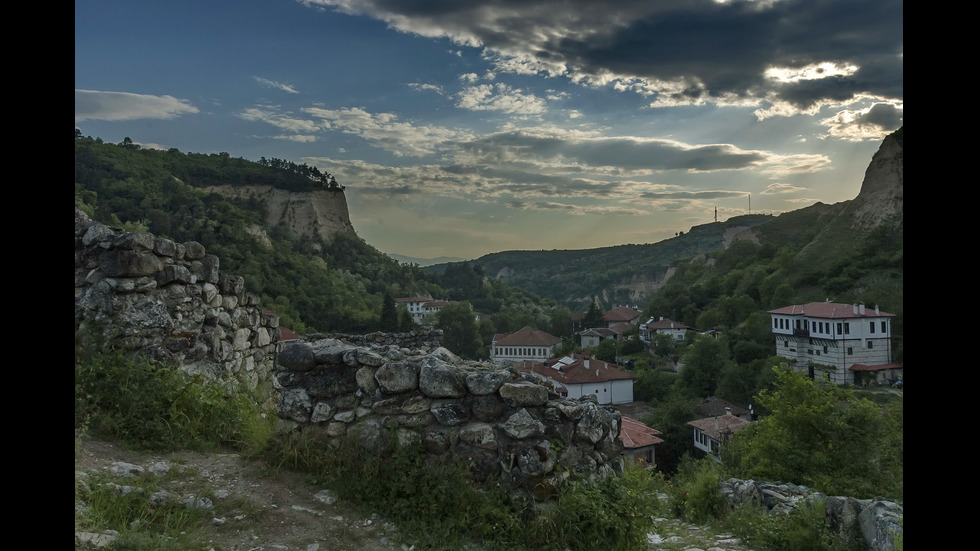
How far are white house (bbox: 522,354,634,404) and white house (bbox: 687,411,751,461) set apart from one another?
8228 mm

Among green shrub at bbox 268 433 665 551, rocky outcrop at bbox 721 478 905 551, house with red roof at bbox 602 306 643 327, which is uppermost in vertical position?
green shrub at bbox 268 433 665 551

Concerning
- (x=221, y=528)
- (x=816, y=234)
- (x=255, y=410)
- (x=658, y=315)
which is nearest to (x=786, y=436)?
(x=255, y=410)

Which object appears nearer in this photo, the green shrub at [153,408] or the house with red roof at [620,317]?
the green shrub at [153,408]

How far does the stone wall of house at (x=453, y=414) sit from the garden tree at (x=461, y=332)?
167 feet

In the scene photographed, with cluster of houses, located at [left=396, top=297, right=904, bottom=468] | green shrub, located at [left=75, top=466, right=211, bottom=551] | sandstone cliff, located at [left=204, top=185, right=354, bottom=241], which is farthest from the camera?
sandstone cliff, located at [left=204, top=185, right=354, bottom=241]

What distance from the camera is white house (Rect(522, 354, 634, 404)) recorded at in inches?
1613

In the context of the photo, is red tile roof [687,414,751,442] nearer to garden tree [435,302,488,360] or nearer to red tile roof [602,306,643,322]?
garden tree [435,302,488,360]

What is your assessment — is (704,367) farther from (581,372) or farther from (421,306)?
(421,306)

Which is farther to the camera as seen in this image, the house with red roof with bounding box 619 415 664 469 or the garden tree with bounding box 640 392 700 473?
the garden tree with bounding box 640 392 700 473

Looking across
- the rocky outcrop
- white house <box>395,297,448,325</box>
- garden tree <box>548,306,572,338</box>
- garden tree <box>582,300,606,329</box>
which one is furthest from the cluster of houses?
the rocky outcrop

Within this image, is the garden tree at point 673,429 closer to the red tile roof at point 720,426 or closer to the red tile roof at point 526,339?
the red tile roof at point 720,426

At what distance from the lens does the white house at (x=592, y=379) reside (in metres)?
41.0

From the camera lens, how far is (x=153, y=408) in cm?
508

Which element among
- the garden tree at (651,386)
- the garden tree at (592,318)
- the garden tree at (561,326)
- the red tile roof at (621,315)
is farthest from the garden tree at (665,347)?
the red tile roof at (621,315)
